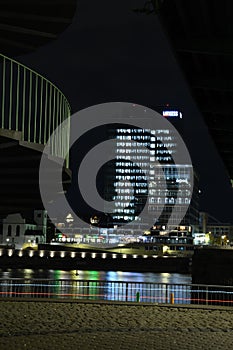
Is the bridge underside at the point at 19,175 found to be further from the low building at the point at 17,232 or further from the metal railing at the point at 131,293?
the low building at the point at 17,232

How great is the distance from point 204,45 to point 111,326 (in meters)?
7.43

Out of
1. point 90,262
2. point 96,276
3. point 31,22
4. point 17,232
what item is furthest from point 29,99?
point 17,232

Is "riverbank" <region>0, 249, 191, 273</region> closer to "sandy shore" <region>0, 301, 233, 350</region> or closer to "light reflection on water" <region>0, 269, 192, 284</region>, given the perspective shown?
"light reflection on water" <region>0, 269, 192, 284</region>

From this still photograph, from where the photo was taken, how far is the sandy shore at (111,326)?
11.4 metres

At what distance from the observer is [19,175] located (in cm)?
1666

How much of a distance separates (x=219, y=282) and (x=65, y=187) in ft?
65.4

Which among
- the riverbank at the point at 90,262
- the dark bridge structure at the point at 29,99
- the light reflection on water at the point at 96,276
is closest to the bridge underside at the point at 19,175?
the dark bridge structure at the point at 29,99

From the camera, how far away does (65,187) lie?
59.6 ft

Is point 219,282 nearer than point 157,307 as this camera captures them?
No

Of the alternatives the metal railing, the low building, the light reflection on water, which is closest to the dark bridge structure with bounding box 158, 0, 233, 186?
the metal railing

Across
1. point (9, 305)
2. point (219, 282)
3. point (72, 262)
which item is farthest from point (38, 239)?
point (9, 305)

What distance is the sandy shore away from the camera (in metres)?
11.4

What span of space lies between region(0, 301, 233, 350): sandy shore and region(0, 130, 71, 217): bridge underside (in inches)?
129

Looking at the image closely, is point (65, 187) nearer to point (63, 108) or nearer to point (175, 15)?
point (63, 108)
